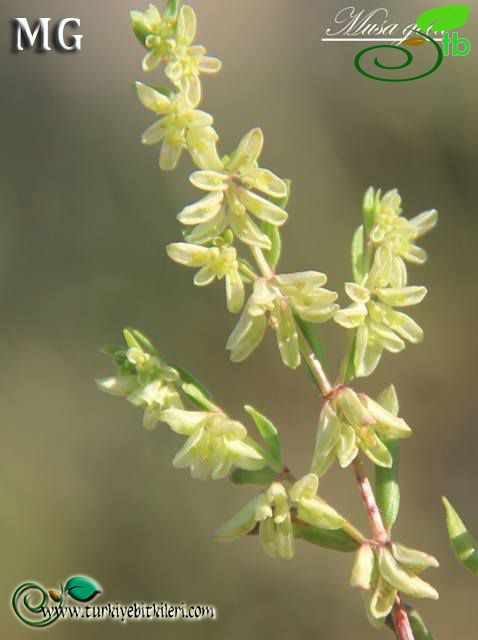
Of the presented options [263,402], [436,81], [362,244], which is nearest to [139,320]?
[263,402]

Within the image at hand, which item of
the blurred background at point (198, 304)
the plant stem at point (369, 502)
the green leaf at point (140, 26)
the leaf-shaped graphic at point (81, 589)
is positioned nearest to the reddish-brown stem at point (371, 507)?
the plant stem at point (369, 502)

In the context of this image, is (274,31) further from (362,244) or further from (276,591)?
(362,244)

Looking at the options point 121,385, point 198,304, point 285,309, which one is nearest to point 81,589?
point 121,385

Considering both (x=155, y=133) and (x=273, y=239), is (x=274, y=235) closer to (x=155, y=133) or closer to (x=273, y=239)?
(x=273, y=239)

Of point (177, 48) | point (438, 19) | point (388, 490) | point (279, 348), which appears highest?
point (438, 19)

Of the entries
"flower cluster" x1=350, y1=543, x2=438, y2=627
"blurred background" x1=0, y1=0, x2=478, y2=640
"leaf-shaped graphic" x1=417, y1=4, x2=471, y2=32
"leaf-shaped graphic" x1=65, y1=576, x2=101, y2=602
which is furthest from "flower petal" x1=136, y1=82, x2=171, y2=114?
"blurred background" x1=0, y1=0, x2=478, y2=640

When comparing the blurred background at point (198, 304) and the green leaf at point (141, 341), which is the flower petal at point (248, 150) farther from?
the blurred background at point (198, 304)
